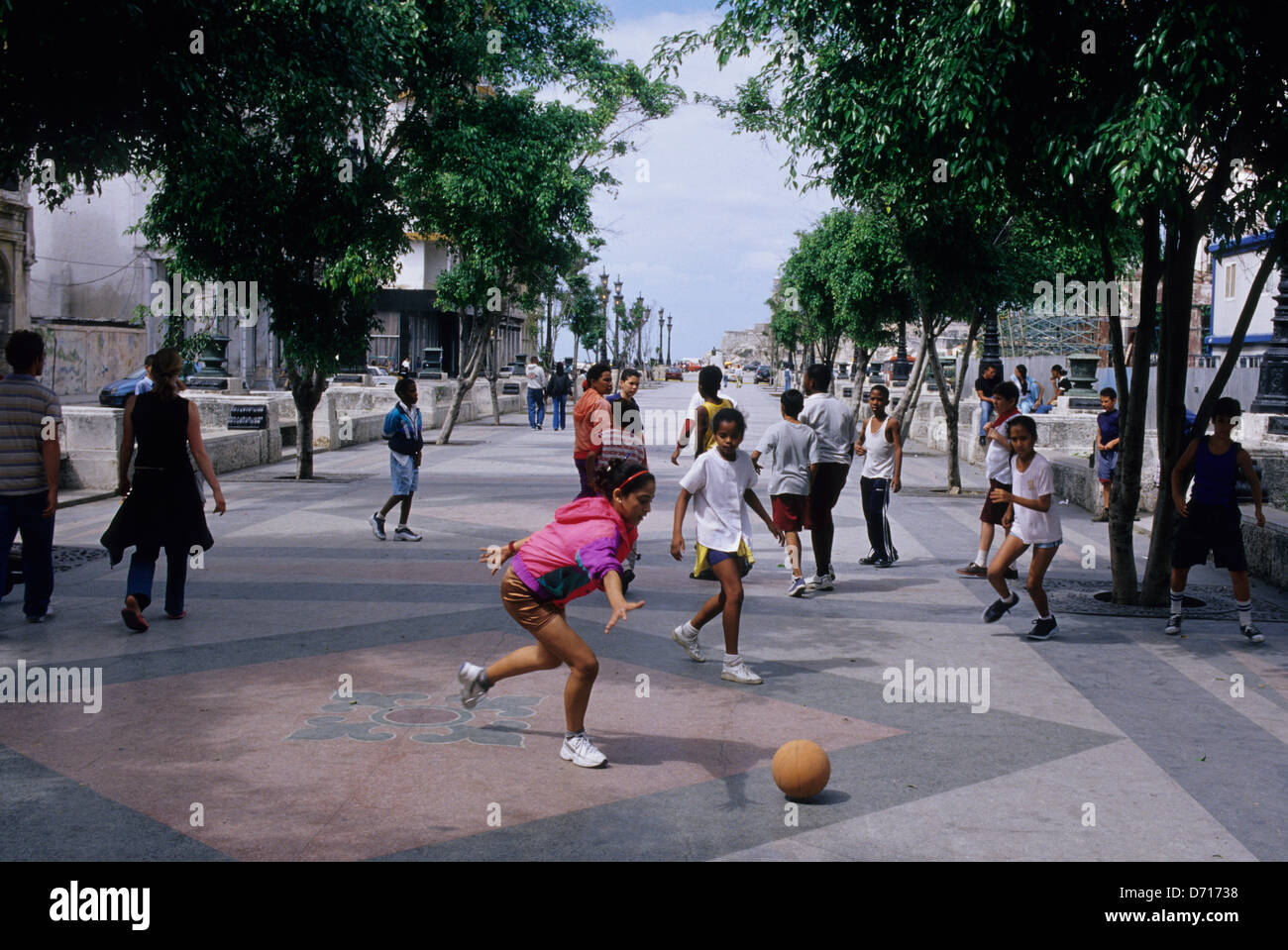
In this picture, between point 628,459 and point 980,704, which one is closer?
point 628,459

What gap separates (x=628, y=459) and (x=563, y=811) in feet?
5.10

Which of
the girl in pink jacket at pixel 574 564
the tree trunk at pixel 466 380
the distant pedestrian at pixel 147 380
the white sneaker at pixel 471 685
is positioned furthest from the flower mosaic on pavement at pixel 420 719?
the tree trunk at pixel 466 380

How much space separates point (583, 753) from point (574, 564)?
2.74 feet

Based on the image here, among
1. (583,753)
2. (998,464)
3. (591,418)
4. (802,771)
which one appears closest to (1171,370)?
(998,464)

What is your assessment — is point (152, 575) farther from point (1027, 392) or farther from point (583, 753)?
point (1027, 392)

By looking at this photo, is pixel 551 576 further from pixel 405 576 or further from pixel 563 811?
pixel 405 576

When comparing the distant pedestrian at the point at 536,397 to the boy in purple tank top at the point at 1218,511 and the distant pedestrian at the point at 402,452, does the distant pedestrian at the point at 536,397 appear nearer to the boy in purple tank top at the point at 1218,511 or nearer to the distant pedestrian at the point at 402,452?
the distant pedestrian at the point at 402,452

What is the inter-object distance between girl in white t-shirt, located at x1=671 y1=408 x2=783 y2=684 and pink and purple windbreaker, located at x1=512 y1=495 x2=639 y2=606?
160cm

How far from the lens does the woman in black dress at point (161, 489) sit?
318 inches

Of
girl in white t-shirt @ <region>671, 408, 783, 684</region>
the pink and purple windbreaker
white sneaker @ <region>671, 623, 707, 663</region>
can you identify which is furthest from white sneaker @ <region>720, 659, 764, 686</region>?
the pink and purple windbreaker

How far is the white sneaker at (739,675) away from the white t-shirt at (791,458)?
2644 mm

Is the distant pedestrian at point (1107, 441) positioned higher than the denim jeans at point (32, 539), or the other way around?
the distant pedestrian at point (1107, 441)
